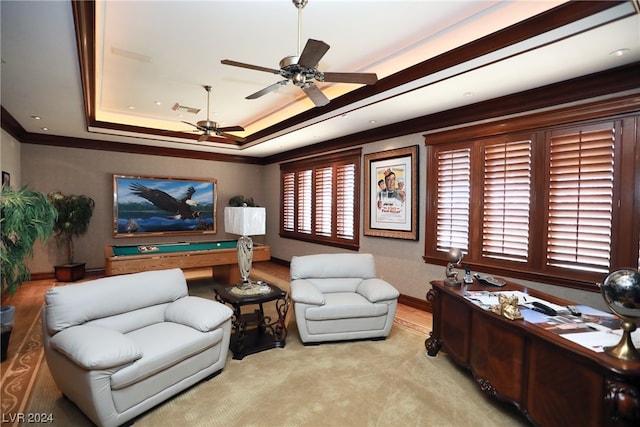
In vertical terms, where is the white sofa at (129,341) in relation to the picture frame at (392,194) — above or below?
below

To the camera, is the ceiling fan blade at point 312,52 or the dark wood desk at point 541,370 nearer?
the dark wood desk at point 541,370

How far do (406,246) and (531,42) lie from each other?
3026mm

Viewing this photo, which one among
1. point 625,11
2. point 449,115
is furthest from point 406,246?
point 625,11

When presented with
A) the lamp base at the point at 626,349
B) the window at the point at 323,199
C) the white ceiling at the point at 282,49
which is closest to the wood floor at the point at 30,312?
the window at the point at 323,199

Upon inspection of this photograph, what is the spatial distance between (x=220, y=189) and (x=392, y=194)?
4.66 metres

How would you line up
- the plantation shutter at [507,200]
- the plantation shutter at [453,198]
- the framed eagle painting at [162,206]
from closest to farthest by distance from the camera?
the plantation shutter at [507,200] < the plantation shutter at [453,198] < the framed eagle painting at [162,206]

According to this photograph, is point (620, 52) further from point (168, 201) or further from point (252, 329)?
point (168, 201)

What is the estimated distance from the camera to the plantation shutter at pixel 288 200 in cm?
735

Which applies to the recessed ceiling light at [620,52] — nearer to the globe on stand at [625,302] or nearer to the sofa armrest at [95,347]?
the globe on stand at [625,302]

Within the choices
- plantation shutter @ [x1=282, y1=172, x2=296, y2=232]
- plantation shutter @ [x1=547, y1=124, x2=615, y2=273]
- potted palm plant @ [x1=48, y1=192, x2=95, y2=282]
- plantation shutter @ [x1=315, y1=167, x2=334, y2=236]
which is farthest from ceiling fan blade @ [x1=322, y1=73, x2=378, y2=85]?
potted palm plant @ [x1=48, y1=192, x2=95, y2=282]

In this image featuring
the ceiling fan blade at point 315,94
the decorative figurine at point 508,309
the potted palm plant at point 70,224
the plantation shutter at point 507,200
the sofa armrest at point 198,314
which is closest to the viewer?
the decorative figurine at point 508,309

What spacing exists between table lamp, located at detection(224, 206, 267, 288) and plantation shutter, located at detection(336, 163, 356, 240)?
250 cm

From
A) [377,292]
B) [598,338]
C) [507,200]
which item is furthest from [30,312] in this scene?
[507,200]

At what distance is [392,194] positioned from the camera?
4996 mm
